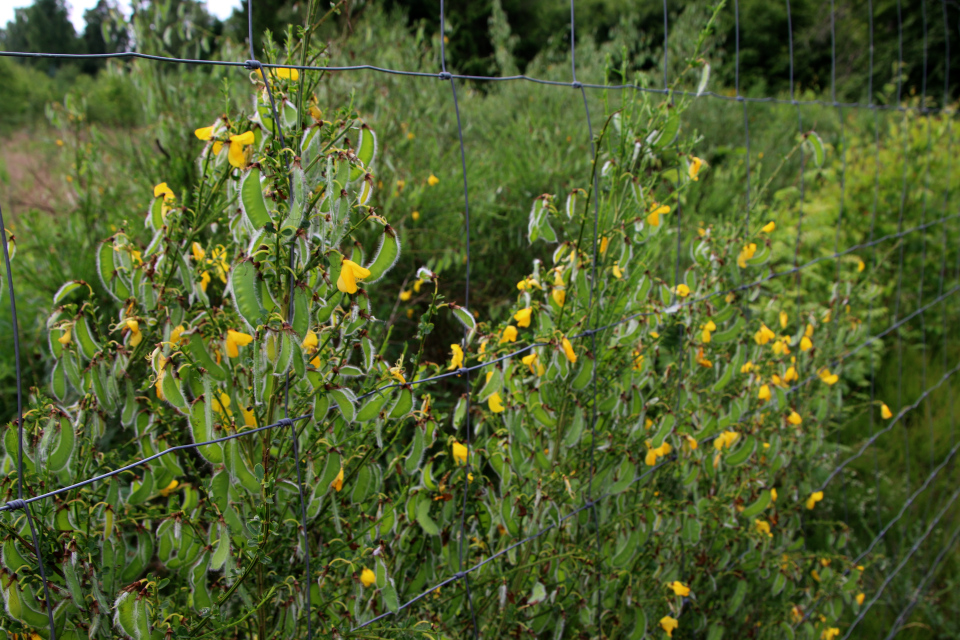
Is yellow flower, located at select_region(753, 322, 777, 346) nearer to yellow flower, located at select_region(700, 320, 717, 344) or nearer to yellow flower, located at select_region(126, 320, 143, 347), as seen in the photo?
yellow flower, located at select_region(700, 320, 717, 344)

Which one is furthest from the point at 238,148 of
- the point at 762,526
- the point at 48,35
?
the point at 48,35

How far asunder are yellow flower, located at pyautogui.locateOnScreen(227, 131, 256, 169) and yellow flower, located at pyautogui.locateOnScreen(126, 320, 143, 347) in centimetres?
29

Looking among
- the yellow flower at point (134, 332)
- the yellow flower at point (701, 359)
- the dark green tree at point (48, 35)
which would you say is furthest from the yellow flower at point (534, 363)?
the dark green tree at point (48, 35)

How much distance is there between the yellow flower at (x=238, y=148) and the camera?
0.86 meters

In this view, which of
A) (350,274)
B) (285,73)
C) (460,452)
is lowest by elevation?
(460,452)

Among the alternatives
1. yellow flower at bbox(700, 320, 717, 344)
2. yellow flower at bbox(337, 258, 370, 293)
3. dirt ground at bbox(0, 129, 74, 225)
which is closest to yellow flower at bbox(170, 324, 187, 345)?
yellow flower at bbox(337, 258, 370, 293)

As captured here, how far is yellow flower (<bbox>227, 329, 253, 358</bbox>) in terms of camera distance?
0.88 meters

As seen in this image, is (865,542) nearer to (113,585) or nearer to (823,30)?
(113,585)

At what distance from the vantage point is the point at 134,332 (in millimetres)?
987

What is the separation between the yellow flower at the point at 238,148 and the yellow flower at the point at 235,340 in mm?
232

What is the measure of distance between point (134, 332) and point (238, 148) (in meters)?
0.35

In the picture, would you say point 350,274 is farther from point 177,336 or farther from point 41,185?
point 41,185

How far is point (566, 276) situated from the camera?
1.34 metres

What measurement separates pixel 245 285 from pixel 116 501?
484mm
